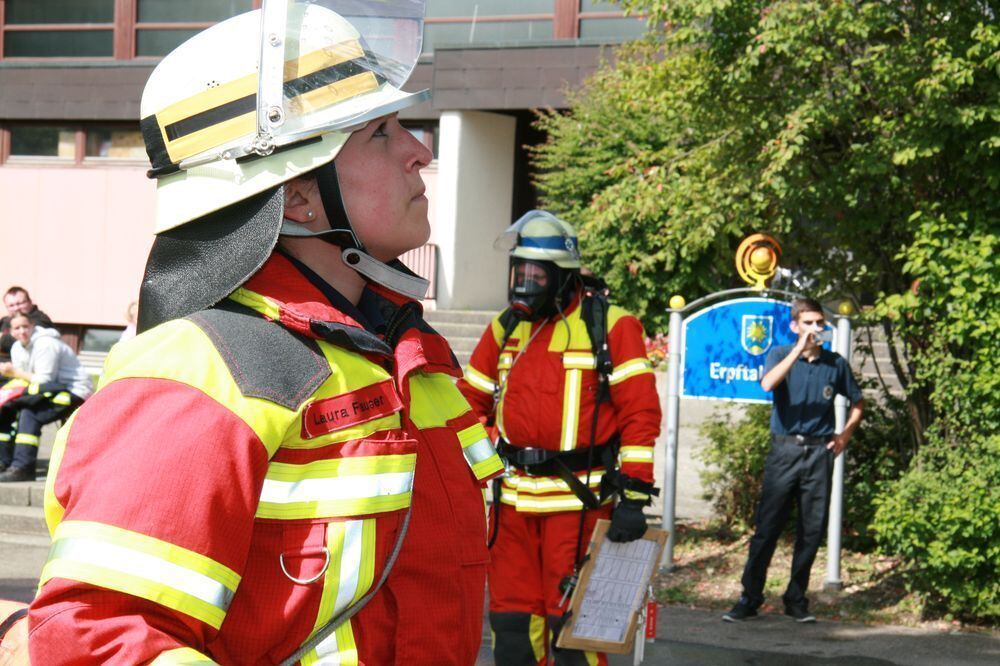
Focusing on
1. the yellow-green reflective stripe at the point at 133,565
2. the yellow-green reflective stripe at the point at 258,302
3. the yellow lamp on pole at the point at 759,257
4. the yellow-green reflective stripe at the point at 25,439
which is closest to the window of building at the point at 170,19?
the yellow-green reflective stripe at the point at 25,439

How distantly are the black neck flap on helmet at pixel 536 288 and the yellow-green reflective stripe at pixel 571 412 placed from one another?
1.20 feet

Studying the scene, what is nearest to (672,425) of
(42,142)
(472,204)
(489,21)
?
(472,204)

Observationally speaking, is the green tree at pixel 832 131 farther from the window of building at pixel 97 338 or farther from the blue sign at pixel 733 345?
the window of building at pixel 97 338

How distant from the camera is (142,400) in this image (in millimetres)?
1494

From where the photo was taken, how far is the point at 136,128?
1938 centimetres

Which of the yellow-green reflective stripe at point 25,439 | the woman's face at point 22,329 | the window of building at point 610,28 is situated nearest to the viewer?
the yellow-green reflective stripe at point 25,439

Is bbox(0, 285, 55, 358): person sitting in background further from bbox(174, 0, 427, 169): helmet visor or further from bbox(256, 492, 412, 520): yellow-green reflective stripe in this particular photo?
bbox(256, 492, 412, 520): yellow-green reflective stripe

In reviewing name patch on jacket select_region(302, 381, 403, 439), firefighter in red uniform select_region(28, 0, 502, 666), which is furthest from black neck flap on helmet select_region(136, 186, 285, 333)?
name patch on jacket select_region(302, 381, 403, 439)

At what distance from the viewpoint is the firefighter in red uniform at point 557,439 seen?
16.8 ft

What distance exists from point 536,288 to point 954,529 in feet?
9.60

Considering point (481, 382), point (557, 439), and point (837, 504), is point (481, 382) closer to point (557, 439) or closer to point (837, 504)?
point (557, 439)

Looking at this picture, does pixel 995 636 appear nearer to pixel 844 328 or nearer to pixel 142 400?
pixel 844 328

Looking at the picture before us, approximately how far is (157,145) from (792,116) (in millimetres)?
5856

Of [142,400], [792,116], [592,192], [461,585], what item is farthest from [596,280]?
[592,192]
